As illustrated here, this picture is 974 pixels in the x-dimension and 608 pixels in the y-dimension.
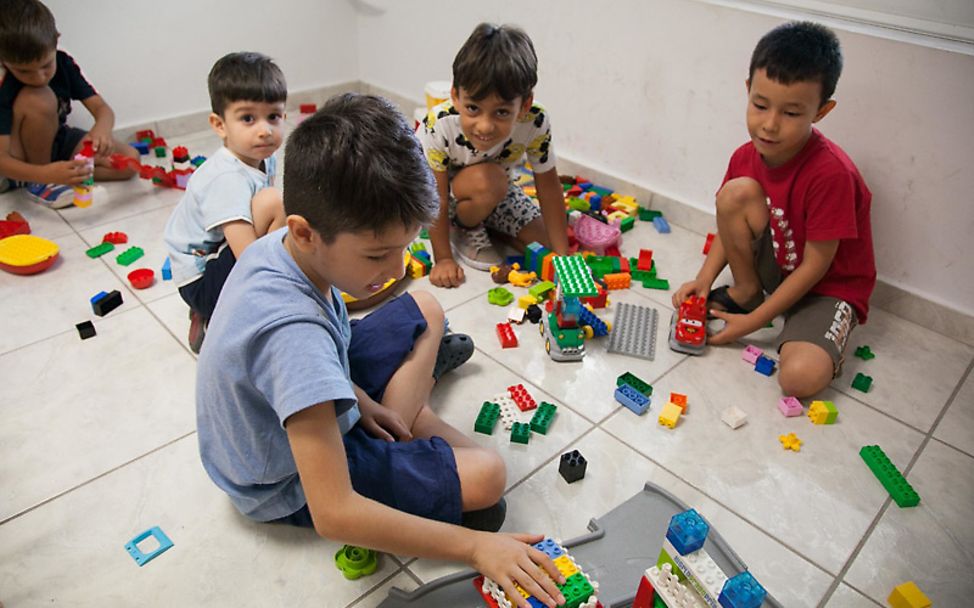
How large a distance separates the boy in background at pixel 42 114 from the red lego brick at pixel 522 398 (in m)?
1.64

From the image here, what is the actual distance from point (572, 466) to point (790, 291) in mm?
748

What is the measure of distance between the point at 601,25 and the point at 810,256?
110cm

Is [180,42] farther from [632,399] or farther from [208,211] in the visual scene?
[632,399]

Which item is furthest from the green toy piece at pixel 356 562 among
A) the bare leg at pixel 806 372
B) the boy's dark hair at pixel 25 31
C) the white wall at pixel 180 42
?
the white wall at pixel 180 42

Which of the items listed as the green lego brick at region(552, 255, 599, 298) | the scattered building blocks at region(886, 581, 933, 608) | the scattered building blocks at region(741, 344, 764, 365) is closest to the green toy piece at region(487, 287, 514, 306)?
the green lego brick at region(552, 255, 599, 298)

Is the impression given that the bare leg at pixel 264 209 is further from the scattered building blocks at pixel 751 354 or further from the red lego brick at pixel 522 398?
the scattered building blocks at pixel 751 354

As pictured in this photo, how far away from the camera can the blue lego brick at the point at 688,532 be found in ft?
2.69

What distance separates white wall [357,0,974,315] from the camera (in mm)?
1681

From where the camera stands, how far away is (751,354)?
1662 mm

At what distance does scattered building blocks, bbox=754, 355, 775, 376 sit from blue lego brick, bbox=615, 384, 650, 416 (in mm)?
335

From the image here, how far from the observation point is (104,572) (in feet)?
3.63

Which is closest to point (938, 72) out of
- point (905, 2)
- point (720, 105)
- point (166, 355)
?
point (905, 2)

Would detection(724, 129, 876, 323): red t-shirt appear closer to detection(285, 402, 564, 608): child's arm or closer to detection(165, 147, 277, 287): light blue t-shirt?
detection(285, 402, 564, 608): child's arm

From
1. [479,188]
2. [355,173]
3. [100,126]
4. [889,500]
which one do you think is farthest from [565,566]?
[100,126]
